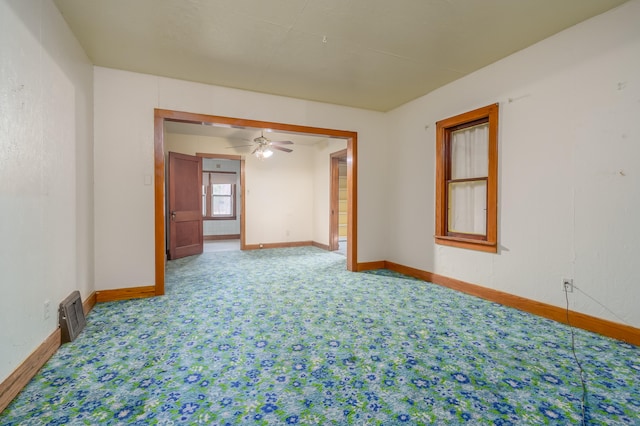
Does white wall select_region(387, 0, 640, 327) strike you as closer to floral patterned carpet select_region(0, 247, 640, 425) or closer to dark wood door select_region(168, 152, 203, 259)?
floral patterned carpet select_region(0, 247, 640, 425)

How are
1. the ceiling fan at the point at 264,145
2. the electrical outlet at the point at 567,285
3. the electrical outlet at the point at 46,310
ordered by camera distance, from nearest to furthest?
1. the electrical outlet at the point at 46,310
2. the electrical outlet at the point at 567,285
3. the ceiling fan at the point at 264,145

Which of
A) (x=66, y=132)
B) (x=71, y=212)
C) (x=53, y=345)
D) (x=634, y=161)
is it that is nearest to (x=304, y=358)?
(x=53, y=345)

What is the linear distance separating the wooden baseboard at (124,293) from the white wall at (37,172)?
1.48 feet

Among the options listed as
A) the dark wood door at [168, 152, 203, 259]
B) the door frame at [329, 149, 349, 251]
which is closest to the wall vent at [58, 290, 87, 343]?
the dark wood door at [168, 152, 203, 259]

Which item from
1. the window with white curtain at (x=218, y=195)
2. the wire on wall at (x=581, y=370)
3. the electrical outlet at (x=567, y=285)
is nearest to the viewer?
the wire on wall at (x=581, y=370)

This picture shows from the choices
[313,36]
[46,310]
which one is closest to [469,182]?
[313,36]

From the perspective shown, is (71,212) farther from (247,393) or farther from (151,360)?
(247,393)

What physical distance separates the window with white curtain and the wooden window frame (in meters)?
7.57

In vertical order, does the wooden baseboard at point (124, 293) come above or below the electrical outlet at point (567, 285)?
below

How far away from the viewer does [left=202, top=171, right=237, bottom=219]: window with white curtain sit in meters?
9.65

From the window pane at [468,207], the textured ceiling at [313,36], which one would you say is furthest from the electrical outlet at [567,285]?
the textured ceiling at [313,36]

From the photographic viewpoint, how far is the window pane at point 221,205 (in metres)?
9.84

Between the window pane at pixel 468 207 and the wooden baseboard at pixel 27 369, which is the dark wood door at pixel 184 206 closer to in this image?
the wooden baseboard at pixel 27 369

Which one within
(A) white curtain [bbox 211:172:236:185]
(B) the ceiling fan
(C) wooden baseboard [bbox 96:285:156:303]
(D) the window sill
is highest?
(B) the ceiling fan
